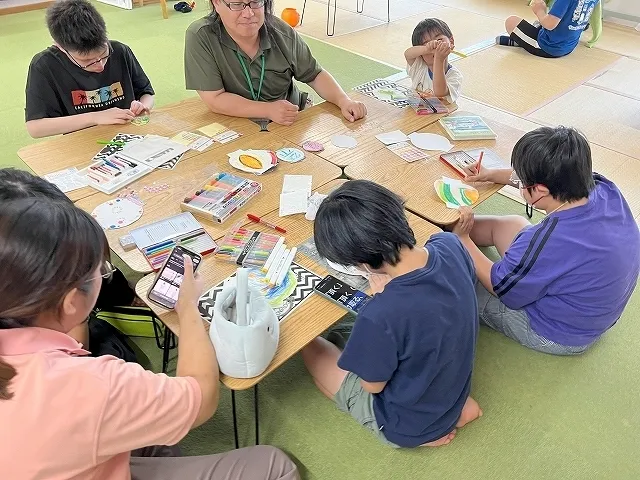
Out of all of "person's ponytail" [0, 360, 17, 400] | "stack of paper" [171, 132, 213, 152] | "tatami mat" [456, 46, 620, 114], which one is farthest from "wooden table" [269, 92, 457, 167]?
"tatami mat" [456, 46, 620, 114]

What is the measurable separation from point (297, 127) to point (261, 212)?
627 millimetres

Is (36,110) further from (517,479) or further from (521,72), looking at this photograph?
(521,72)

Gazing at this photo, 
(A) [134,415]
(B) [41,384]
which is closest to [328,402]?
→ (A) [134,415]

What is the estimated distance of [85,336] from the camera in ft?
4.91

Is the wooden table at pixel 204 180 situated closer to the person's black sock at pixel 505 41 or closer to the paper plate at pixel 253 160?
the paper plate at pixel 253 160

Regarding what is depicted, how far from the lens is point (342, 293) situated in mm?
1334

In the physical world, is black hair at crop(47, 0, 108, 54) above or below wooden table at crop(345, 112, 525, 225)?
above

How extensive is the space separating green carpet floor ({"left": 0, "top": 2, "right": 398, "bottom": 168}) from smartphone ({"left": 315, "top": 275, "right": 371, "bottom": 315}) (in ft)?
7.82

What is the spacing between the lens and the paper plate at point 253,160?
1787mm

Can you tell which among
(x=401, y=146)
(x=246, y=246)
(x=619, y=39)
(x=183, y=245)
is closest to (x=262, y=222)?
(x=246, y=246)

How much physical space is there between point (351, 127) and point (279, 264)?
0.93 meters

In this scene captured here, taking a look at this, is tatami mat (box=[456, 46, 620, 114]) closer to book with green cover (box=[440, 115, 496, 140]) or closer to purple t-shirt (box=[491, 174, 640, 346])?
book with green cover (box=[440, 115, 496, 140])

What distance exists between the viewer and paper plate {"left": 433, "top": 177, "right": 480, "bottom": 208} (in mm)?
1693

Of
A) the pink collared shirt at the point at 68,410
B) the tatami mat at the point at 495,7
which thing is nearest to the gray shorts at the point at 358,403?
the pink collared shirt at the point at 68,410
